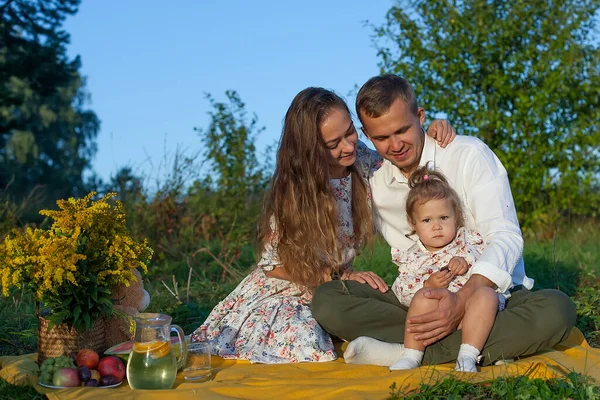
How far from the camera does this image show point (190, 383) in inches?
137

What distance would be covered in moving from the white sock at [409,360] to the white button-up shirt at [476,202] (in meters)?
0.48

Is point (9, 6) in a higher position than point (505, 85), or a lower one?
higher

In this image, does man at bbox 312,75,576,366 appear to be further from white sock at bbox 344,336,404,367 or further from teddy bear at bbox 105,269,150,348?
teddy bear at bbox 105,269,150,348

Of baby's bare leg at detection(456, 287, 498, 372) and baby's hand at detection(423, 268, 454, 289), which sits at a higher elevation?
baby's hand at detection(423, 268, 454, 289)

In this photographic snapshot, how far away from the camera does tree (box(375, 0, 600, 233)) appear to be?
893cm

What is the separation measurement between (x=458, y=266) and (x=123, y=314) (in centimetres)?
168

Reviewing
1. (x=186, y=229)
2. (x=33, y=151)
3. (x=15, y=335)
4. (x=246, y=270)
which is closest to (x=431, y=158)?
(x=15, y=335)

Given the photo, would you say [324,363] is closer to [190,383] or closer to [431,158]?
[190,383]

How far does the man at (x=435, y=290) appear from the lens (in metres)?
3.58

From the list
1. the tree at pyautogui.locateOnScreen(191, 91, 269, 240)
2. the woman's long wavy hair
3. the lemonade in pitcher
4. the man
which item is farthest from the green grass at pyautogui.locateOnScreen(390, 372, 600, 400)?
the tree at pyautogui.locateOnScreen(191, 91, 269, 240)

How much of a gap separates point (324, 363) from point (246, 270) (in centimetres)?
327

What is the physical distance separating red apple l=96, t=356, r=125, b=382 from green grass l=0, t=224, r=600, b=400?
311 millimetres

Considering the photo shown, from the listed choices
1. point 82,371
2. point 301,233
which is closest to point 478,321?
point 301,233

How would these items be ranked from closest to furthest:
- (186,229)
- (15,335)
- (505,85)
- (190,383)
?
(190,383) < (15,335) < (186,229) < (505,85)
